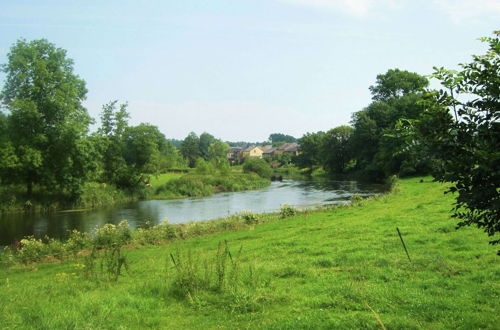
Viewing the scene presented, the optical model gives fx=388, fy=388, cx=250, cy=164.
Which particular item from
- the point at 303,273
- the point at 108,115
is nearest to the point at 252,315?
the point at 303,273

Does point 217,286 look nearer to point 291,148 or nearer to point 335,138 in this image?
point 335,138

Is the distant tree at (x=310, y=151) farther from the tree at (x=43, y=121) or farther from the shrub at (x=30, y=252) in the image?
the shrub at (x=30, y=252)

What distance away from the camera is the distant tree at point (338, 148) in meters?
84.2

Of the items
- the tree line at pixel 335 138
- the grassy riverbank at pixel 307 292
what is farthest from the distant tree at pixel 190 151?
the grassy riverbank at pixel 307 292

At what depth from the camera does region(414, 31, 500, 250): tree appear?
385 cm

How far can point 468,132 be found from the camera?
13.2ft

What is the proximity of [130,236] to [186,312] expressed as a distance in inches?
587

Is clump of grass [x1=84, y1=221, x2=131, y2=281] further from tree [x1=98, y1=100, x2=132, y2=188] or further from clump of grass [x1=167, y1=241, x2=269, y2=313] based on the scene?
tree [x1=98, y1=100, x2=132, y2=188]

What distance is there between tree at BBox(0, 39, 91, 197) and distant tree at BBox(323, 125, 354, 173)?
56329 millimetres

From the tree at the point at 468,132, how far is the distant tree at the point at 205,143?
135760 millimetres

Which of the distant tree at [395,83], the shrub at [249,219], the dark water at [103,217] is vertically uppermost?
the distant tree at [395,83]

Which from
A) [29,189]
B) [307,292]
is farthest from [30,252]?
[29,189]

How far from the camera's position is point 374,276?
8500 millimetres

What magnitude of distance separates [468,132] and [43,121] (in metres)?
42.5
